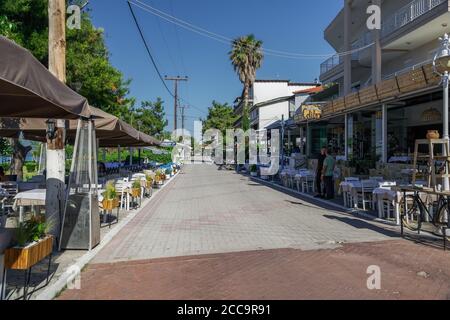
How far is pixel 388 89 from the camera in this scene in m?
15.9

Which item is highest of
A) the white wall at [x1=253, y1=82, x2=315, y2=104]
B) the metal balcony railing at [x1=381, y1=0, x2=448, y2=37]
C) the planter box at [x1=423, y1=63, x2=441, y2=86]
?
the white wall at [x1=253, y1=82, x2=315, y2=104]

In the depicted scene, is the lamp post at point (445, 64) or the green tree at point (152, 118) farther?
the green tree at point (152, 118)

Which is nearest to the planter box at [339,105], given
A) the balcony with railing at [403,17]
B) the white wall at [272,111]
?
the balcony with railing at [403,17]

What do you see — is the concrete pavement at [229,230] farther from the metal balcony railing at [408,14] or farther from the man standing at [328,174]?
the metal balcony railing at [408,14]

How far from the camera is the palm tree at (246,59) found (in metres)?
54.9

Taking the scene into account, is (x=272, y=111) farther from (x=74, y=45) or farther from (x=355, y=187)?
(x=355, y=187)

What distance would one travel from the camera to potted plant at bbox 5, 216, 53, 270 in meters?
4.82

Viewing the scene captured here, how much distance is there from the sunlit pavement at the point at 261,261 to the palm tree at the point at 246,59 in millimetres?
45373

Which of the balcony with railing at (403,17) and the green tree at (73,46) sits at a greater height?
the balcony with railing at (403,17)

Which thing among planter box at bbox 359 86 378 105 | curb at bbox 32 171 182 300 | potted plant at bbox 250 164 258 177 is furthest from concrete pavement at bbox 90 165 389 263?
potted plant at bbox 250 164 258 177

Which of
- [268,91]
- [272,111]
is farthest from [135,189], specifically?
[268,91]

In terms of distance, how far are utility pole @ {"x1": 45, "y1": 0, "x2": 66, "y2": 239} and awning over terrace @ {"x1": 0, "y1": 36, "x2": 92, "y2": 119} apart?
0.85 meters

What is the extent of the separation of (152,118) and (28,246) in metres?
46.6

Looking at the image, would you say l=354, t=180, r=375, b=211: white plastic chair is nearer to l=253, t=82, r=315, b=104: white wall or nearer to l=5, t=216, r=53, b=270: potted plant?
l=5, t=216, r=53, b=270: potted plant
